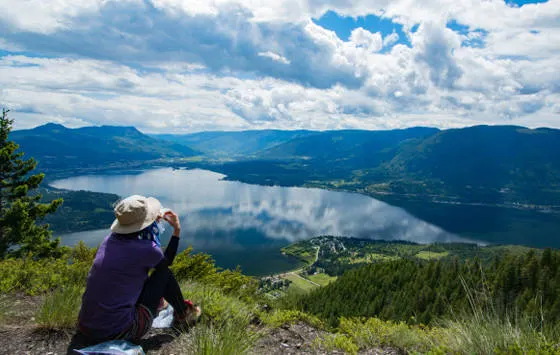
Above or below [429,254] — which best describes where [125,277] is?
above

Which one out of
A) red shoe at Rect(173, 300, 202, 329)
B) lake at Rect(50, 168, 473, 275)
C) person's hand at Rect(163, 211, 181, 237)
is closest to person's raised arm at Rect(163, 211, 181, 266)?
person's hand at Rect(163, 211, 181, 237)

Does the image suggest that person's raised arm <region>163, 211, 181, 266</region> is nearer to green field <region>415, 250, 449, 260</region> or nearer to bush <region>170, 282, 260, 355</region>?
bush <region>170, 282, 260, 355</region>

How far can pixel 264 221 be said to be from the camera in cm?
11138

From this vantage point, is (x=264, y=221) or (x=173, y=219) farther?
(x=264, y=221)

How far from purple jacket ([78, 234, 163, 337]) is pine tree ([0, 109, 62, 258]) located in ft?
48.3

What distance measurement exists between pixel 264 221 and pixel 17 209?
9782 centimetres

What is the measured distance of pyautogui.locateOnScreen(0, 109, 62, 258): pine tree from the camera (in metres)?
14.7

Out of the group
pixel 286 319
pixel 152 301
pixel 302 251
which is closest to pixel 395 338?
pixel 286 319

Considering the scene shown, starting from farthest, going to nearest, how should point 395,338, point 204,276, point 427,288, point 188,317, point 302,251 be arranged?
point 302,251 < point 427,288 < point 204,276 < point 395,338 < point 188,317

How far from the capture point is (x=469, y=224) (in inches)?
4970

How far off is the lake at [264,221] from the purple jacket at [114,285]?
64.5 m

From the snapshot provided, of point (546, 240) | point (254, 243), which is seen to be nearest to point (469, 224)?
point (546, 240)

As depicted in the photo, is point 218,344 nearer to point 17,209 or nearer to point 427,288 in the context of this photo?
point 17,209

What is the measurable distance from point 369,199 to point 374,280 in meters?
135
